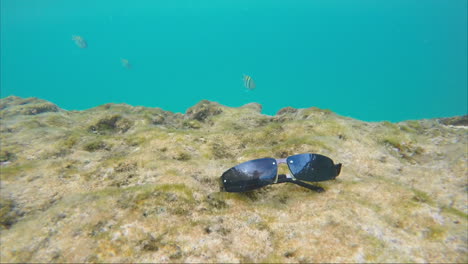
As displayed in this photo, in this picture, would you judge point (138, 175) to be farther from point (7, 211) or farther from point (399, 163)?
point (399, 163)

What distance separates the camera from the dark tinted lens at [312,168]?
6.53 m

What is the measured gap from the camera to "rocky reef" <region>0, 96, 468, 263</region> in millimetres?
4652

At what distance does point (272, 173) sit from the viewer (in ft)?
21.4

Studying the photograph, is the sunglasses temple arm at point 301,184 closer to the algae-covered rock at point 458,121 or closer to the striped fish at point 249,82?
the algae-covered rock at point 458,121

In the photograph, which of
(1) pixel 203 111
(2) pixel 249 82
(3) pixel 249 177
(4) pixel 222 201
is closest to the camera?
(4) pixel 222 201

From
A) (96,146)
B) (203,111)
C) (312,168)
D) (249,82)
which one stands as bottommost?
(312,168)

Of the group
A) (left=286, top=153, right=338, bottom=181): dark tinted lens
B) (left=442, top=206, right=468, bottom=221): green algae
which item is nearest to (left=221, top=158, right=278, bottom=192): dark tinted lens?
(left=286, top=153, right=338, bottom=181): dark tinted lens

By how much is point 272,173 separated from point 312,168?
1.12 meters

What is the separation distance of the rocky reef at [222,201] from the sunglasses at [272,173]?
1.09 feet

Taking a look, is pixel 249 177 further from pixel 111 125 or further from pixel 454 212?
pixel 111 125

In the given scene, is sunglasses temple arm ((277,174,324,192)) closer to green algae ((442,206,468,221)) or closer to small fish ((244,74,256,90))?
green algae ((442,206,468,221))

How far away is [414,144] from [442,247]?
6644mm

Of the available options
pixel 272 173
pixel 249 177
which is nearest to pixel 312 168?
pixel 272 173

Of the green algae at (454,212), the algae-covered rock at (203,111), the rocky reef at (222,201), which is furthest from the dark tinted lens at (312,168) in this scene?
the algae-covered rock at (203,111)
